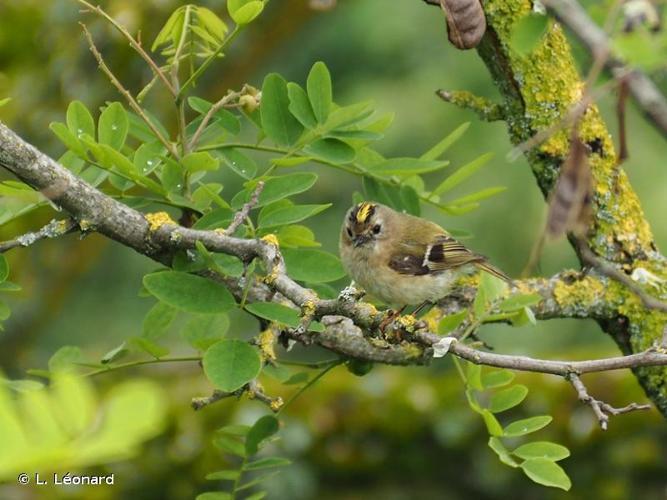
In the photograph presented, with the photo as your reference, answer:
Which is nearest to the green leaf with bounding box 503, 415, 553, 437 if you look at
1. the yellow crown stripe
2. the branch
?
the branch

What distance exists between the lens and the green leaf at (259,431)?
8.23ft

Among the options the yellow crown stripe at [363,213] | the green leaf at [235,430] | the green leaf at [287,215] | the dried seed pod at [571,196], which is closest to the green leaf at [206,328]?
the green leaf at [235,430]

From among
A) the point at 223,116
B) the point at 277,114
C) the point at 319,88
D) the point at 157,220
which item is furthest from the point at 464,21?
the point at 157,220

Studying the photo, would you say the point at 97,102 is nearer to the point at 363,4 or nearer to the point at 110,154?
the point at 110,154

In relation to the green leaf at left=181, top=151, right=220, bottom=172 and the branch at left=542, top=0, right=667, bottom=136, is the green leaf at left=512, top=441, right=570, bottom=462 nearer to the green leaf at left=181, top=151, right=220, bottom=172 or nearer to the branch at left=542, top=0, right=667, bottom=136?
the green leaf at left=181, top=151, right=220, bottom=172

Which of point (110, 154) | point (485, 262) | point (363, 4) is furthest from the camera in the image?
point (363, 4)

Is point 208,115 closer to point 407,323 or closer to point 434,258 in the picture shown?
point 407,323

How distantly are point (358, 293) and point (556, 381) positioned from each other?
2564mm

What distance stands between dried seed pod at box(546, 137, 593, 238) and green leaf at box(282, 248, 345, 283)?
1.12 meters

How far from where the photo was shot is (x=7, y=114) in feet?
14.6

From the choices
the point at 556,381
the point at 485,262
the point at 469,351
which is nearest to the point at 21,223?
the point at 485,262

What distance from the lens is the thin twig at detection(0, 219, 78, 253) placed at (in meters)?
2.21

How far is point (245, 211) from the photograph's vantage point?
7.07 feet

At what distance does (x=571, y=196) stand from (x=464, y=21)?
115 centimetres
